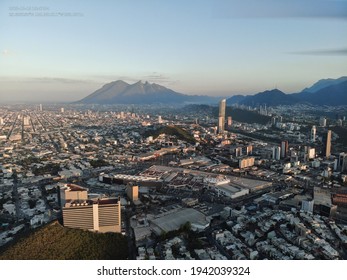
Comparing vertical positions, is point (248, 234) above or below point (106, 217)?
below

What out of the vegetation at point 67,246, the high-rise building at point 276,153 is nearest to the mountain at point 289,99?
the high-rise building at point 276,153

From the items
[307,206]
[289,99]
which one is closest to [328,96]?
[289,99]

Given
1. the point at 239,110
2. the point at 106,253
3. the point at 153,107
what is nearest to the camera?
the point at 106,253

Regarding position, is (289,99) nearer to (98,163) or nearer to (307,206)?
(98,163)

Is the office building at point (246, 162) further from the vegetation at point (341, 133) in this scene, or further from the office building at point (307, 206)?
the vegetation at point (341, 133)

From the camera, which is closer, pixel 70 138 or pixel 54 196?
pixel 54 196

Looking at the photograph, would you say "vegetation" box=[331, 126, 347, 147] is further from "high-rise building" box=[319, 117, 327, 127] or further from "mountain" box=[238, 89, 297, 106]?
"mountain" box=[238, 89, 297, 106]

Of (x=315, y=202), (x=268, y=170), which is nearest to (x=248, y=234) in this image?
(x=315, y=202)

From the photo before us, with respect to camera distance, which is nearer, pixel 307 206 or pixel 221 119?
pixel 307 206

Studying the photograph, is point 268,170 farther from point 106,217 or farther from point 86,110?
point 86,110
